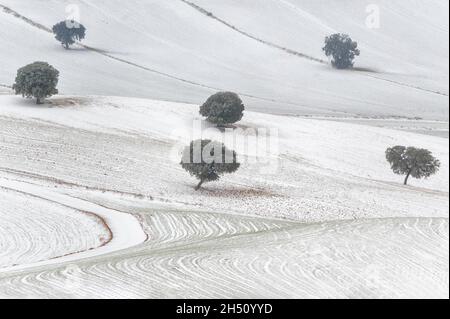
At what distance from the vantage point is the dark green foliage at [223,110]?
73.1 meters

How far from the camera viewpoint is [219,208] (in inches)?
1799

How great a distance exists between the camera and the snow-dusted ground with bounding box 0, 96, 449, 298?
68.9 feet

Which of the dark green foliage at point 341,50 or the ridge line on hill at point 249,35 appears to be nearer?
the dark green foliage at point 341,50

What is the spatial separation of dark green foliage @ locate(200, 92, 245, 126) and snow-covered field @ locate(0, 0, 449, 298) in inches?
62.0

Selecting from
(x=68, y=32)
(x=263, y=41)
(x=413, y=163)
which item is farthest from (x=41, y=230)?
(x=263, y=41)

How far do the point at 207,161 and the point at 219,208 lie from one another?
806 centimetres

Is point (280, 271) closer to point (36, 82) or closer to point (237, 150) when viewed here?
point (237, 150)

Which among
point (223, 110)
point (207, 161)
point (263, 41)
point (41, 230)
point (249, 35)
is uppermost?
point (249, 35)

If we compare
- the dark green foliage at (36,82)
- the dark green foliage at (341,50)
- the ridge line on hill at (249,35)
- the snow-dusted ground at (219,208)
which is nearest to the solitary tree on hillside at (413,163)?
the snow-dusted ground at (219,208)

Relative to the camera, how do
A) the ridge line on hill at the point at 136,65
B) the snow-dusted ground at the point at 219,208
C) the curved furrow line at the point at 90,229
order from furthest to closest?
the ridge line on hill at the point at 136,65 < the curved furrow line at the point at 90,229 < the snow-dusted ground at the point at 219,208

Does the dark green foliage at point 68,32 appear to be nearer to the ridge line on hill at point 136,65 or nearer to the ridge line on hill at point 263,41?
the ridge line on hill at point 136,65

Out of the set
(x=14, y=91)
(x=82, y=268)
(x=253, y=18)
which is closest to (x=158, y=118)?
(x=14, y=91)

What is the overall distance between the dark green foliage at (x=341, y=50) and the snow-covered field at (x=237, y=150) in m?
3.26

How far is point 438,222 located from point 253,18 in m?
109
